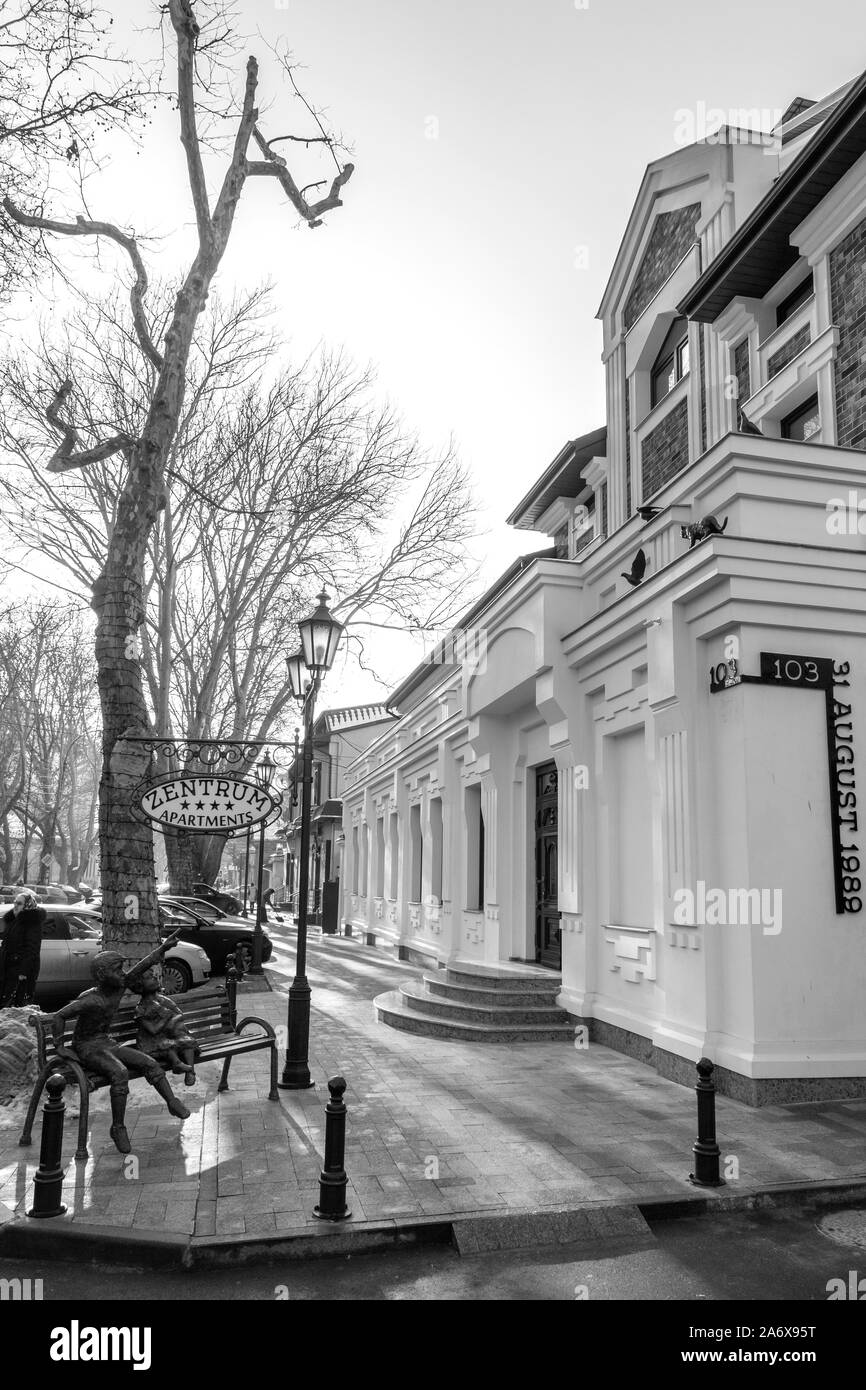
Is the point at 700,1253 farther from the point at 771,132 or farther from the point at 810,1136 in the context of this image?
the point at 771,132

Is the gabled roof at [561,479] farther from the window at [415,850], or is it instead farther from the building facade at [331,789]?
the building facade at [331,789]

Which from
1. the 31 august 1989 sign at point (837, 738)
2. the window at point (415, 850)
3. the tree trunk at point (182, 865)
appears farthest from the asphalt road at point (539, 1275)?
the tree trunk at point (182, 865)

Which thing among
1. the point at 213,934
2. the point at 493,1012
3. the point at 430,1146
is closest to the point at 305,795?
the point at 430,1146

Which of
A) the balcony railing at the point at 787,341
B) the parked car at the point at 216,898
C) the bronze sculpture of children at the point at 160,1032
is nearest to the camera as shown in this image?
the bronze sculpture of children at the point at 160,1032

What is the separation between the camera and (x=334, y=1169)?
500cm

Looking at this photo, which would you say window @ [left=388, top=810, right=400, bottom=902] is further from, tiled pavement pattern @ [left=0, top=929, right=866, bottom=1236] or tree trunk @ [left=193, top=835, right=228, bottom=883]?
tiled pavement pattern @ [left=0, top=929, right=866, bottom=1236]

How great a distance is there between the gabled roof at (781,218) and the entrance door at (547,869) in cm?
634

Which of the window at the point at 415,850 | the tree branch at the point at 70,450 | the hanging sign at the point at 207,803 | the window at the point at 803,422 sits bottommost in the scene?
the window at the point at 415,850

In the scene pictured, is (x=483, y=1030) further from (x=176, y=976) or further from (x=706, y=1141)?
(x=176, y=976)

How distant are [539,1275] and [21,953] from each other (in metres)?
8.39

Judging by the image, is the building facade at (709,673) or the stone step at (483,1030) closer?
the building facade at (709,673)

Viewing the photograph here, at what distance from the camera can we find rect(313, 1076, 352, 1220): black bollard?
16.2ft

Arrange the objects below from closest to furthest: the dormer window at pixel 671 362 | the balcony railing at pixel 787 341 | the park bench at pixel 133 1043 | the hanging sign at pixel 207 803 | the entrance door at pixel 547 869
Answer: the park bench at pixel 133 1043 → the hanging sign at pixel 207 803 → the balcony railing at pixel 787 341 → the entrance door at pixel 547 869 → the dormer window at pixel 671 362

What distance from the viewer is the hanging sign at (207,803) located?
338 inches
